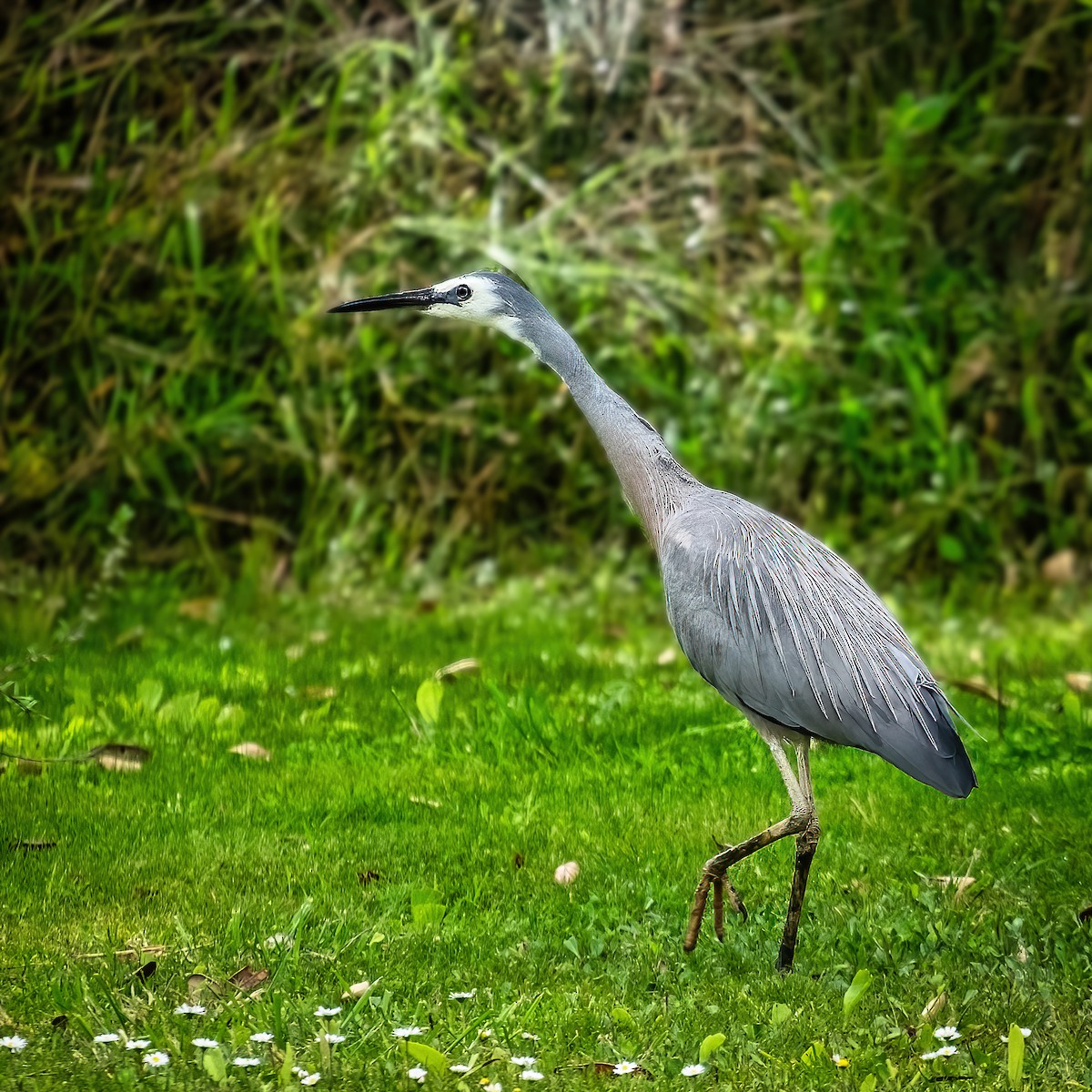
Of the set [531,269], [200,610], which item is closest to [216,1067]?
[200,610]

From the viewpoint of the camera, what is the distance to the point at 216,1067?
3.28 metres

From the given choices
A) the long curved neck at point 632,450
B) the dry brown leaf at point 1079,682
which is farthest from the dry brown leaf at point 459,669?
the dry brown leaf at point 1079,682

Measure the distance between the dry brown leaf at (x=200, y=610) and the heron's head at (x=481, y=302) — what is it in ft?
8.96

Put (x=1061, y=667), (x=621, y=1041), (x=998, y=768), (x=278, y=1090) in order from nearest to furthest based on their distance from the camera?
(x=278, y=1090) → (x=621, y=1041) → (x=998, y=768) → (x=1061, y=667)

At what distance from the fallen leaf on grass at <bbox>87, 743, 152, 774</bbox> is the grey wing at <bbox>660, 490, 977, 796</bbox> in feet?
6.04

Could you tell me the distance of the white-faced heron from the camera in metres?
4.00

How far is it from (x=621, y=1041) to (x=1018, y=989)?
91 centimetres

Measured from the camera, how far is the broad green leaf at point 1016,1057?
3379mm

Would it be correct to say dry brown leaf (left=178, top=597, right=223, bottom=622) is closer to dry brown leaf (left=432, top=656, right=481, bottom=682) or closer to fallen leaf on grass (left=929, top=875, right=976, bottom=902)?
dry brown leaf (left=432, top=656, right=481, bottom=682)

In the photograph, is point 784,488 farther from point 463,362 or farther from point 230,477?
point 230,477

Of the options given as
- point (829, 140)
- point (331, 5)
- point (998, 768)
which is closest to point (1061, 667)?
point (998, 768)

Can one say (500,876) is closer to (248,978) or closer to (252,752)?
(248,978)

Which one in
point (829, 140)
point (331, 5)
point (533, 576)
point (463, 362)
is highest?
point (331, 5)

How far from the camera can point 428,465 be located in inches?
329
